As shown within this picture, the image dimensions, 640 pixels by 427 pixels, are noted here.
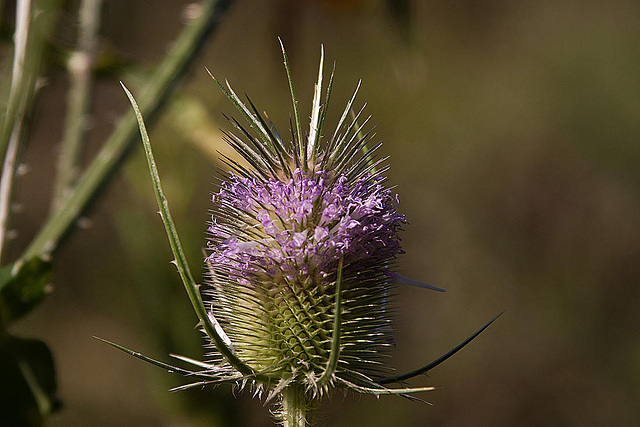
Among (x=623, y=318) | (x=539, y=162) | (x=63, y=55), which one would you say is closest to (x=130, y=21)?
(x=539, y=162)

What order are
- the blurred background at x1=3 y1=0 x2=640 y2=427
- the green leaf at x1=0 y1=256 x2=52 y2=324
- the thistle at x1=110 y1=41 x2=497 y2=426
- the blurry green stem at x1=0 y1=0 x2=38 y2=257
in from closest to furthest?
the blurry green stem at x1=0 y1=0 x2=38 y2=257 → the thistle at x1=110 y1=41 x2=497 y2=426 → the green leaf at x1=0 y1=256 x2=52 y2=324 → the blurred background at x1=3 y1=0 x2=640 y2=427

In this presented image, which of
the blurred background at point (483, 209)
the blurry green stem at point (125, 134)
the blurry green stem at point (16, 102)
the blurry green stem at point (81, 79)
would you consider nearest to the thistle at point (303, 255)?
Result: the blurry green stem at point (16, 102)

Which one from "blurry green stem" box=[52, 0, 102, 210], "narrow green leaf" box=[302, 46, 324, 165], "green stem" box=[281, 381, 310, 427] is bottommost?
"green stem" box=[281, 381, 310, 427]

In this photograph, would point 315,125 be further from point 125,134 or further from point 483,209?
point 483,209

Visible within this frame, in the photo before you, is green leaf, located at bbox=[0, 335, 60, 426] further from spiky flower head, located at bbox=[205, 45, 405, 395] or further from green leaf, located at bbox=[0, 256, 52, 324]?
spiky flower head, located at bbox=[205, 45, 405, 395]

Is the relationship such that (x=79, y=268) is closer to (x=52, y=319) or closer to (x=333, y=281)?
(x=52, y=319)

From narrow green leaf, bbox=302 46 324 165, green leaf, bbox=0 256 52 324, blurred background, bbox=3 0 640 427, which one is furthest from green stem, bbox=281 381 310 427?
blurred background, bbox=3 0 640 427
